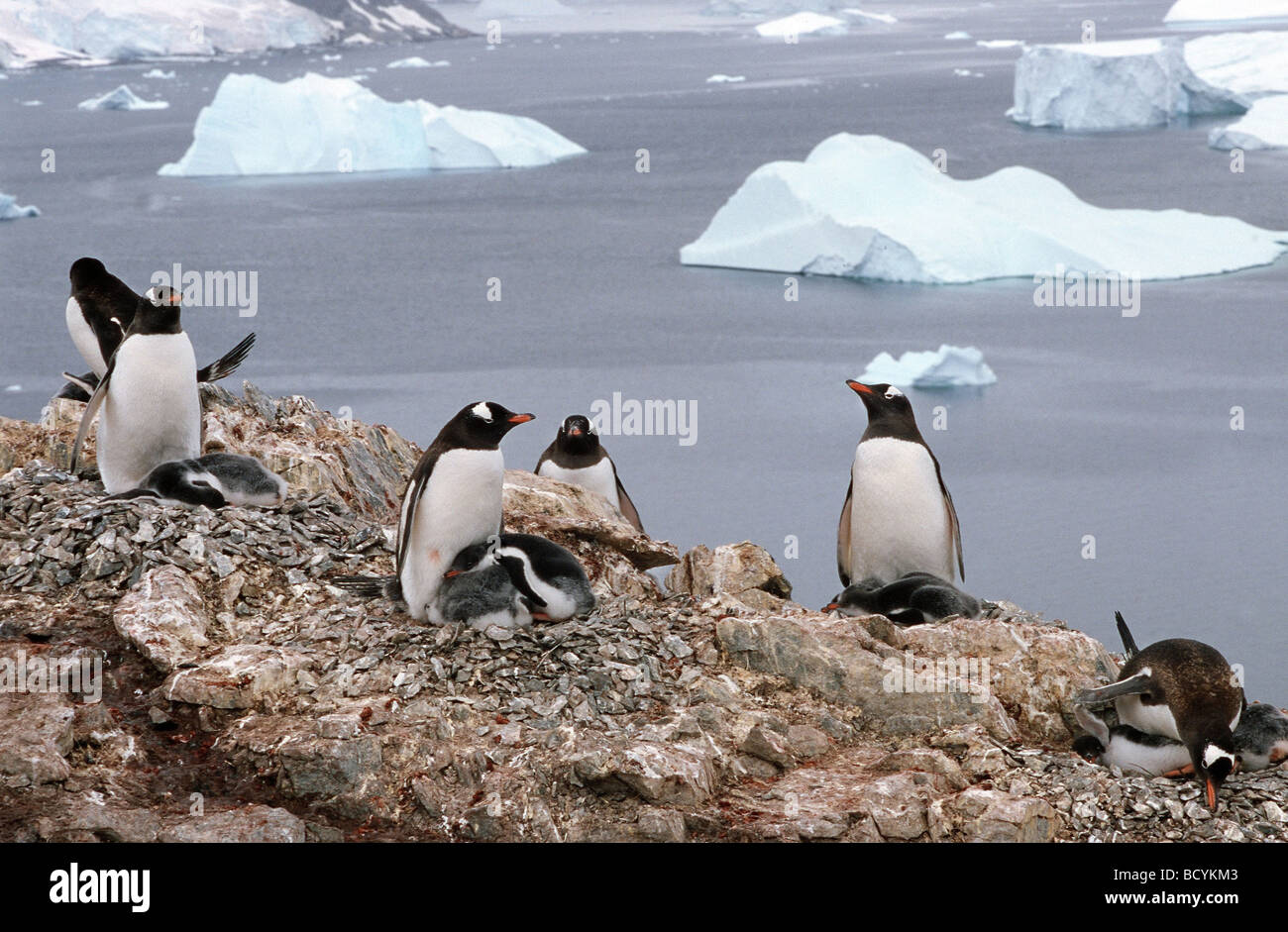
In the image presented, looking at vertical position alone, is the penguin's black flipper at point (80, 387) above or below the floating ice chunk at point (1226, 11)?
below

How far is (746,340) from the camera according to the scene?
2183 centimetres

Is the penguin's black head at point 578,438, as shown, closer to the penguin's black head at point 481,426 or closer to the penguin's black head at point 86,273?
the penguin's black head at point 86,273

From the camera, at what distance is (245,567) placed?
191 inches

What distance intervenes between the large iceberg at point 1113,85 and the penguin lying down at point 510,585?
29.7 m

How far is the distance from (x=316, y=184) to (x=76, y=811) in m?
33.8

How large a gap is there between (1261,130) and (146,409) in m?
33.0

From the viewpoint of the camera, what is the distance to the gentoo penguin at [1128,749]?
4102 mm

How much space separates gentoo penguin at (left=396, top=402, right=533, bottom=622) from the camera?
4.43m

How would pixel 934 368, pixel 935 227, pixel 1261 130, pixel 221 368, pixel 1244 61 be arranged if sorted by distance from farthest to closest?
pixel 1244 61
pixel 1261 130
pixel 935 227
pixel 934 368
pixel 221 368

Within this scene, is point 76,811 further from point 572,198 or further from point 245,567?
point 572,198

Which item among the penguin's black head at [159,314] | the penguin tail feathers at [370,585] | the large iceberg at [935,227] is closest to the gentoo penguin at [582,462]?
the penguin's black head at [159,314]

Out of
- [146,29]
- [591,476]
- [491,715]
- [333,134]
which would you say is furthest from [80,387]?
[146,29]

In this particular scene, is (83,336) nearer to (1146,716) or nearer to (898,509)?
(898,509)

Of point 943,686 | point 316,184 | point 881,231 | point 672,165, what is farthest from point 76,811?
point 672,165
